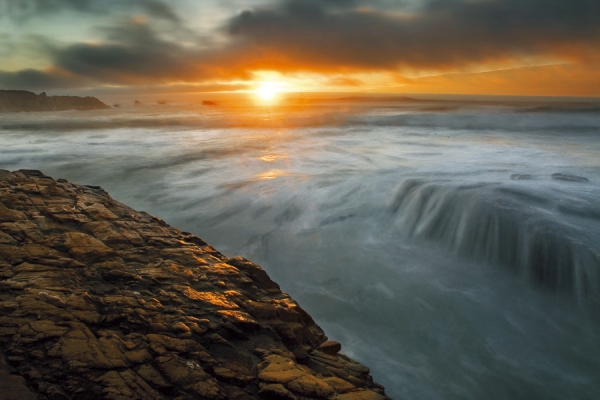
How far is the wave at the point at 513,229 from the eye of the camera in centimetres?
694

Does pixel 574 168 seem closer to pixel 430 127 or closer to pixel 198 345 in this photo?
pixel 198 345

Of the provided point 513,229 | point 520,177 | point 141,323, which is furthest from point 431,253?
point 141,323

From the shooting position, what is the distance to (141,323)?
3311mm

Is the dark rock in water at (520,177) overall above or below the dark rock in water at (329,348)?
above

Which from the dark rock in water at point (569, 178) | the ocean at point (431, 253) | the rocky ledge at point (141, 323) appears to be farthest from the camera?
the dark rock in water at point (569, 178)

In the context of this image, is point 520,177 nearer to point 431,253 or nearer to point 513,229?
point 513,229

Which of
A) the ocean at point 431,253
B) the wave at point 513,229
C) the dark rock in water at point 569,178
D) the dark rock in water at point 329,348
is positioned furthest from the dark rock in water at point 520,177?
the dark rock in water at point 329,348

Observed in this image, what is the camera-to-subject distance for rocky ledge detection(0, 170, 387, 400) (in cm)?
273

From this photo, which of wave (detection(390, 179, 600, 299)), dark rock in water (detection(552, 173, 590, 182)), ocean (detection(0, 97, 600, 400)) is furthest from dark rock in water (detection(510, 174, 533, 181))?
wave (detection(390, 179, 600, 299))

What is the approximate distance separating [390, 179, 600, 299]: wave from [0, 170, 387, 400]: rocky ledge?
17.1ft

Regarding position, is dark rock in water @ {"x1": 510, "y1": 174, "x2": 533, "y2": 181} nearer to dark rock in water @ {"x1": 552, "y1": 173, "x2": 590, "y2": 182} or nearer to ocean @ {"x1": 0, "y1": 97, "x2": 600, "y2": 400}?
ocean @ {"x1": 0, "y1": 97, "x2": 600, "y2": 400}

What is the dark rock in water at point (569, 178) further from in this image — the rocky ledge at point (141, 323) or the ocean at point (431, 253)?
the rocky ledge at point (141, 323)

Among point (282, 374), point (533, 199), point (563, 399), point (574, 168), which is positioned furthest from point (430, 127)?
point (282, 374)

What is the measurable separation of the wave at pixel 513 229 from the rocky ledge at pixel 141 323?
17.1 feet
